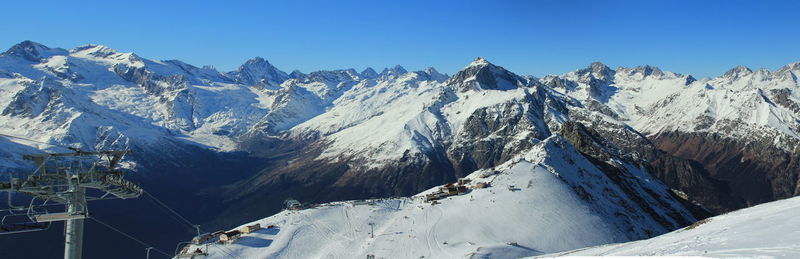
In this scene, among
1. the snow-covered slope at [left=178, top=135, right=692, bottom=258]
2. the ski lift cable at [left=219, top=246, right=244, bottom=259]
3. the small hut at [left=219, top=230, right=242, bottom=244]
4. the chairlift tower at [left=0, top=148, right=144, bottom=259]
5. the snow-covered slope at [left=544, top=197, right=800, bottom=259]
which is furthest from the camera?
the small hut at [left=219, top=230, right=242, bottom=244]

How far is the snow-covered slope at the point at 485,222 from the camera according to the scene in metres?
96.7

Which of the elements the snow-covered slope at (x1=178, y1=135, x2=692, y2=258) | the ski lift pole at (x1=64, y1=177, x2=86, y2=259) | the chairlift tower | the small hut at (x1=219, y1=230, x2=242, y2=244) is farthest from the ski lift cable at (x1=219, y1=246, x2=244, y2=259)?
the ski lift pole at (x1=64, y1=177, x2=86, y2=259)

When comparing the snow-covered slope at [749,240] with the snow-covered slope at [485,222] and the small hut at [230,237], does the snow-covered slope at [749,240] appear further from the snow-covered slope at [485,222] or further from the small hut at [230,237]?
the small hut at [230,237]

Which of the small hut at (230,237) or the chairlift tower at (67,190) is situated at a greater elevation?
the small hut at (230,237)

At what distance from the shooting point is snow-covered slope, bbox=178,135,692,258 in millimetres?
96688

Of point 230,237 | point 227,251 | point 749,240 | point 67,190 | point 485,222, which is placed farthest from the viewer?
point 485,222

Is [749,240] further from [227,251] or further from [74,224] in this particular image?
[227,251]

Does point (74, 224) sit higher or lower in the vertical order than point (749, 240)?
higher

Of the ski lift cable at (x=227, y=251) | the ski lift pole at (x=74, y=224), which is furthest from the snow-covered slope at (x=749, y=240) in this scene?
the ski lift cable at (x=227, y=251)

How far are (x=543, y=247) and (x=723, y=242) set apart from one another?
5361 cm

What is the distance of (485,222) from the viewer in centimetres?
10581

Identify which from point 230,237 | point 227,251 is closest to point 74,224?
point 227,251

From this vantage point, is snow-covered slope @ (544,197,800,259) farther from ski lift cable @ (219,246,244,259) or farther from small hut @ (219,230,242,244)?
small hut @ (219,230,242,244)

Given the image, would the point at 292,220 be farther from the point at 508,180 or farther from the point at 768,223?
the point at 768,223
